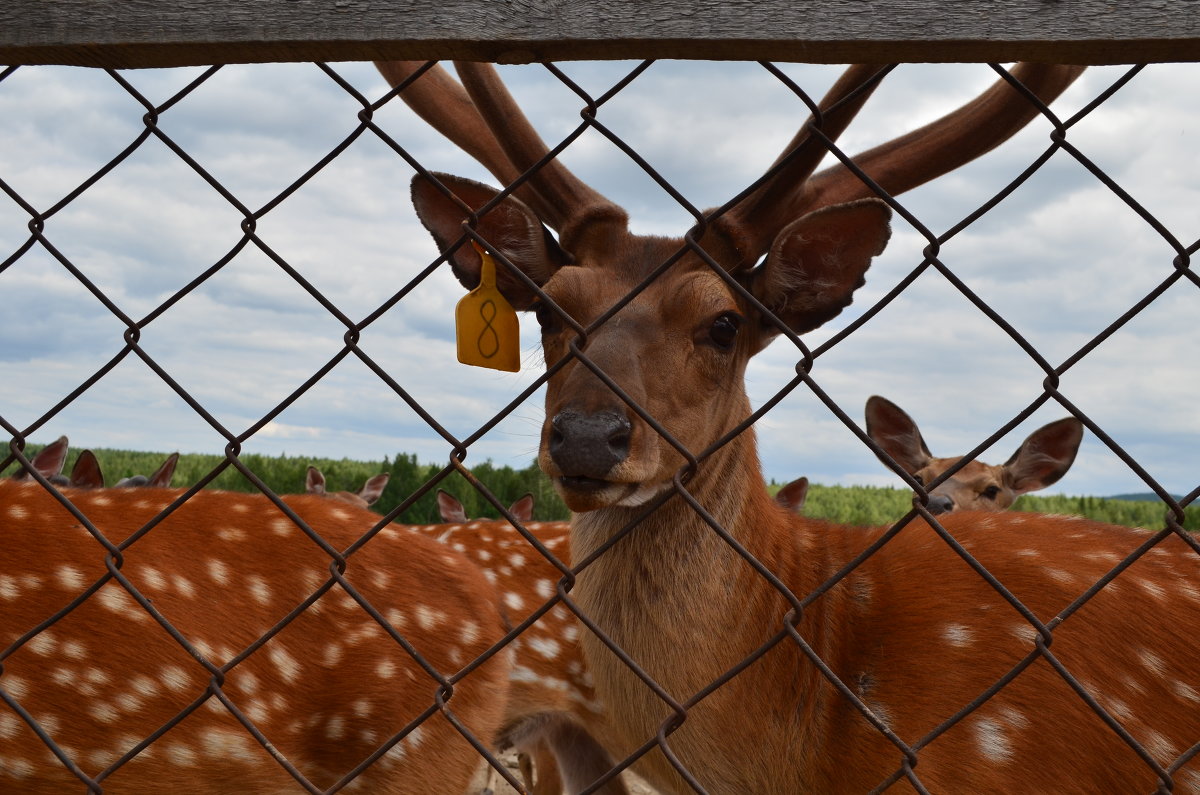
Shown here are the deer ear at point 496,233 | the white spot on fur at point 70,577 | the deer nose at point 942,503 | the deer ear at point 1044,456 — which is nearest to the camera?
the deer ear at point 496,233

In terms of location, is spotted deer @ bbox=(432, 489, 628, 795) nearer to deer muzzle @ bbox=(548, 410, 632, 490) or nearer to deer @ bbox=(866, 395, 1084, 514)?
deer muzzle @ bbox=(548, 410, 632, 490)

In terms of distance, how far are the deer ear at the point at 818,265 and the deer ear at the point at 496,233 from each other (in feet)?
1.67

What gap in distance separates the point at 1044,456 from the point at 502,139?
17.5ft

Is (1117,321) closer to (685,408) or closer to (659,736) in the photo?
(659,736)

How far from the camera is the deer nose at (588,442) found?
1.99m

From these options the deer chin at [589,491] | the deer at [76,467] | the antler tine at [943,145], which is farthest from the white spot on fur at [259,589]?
the deer at [76,467]

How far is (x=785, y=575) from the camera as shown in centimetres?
271

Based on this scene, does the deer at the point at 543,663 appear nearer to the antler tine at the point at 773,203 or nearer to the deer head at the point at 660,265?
the deer head at the point at 660,265

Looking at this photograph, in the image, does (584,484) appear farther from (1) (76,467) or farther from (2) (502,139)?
(1) (76,467)

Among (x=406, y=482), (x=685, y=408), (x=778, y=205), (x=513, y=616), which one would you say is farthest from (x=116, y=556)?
(x=406, y=482)

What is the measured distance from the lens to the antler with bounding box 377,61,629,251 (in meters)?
2.58

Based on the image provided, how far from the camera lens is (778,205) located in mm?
2609

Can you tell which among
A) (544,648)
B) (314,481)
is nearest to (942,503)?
(544,648)

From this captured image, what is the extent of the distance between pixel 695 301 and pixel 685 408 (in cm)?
24
